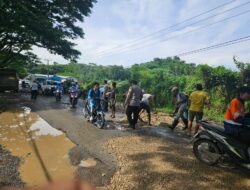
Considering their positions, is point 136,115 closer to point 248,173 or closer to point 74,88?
point 248,173

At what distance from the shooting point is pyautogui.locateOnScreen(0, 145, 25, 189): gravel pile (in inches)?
187

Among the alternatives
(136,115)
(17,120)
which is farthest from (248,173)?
(17,120)

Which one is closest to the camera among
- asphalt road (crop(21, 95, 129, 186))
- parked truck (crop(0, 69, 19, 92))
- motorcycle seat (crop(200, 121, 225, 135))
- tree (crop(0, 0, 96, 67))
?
asphalt road (crop(21, 95, 129, 186))

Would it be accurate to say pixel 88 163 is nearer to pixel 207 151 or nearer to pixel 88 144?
pixel 88 144

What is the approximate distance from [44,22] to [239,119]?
18.5 metres

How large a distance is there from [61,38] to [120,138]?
54.7 feet

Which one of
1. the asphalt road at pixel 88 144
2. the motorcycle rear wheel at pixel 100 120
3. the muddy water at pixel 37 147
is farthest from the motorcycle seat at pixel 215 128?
the motorcycle rear wheel at pixel 100 120

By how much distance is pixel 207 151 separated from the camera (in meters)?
5.70

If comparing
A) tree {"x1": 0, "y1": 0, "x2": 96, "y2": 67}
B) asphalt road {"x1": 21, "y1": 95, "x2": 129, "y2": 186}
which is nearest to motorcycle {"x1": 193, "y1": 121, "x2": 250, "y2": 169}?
asphalt road {"x1": 21, "y1": 95, "x2": 129, "y2": 186}

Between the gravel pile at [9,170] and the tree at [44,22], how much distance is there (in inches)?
596

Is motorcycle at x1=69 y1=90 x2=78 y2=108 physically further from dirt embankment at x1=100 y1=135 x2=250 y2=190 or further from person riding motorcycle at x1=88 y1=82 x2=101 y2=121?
dirt embankment at x1=100 y1=135 x2=250 y2=190

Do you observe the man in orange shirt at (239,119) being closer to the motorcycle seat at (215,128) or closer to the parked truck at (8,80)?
the motorcycle seat at (215,128)

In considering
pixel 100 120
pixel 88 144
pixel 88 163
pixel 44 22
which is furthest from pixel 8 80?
pixel 88 163

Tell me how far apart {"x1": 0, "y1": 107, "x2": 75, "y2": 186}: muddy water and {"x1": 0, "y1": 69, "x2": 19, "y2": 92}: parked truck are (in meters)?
16.7
